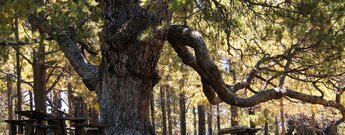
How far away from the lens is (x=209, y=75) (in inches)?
A: 304

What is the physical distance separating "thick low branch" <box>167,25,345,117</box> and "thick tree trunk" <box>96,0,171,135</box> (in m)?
0.59

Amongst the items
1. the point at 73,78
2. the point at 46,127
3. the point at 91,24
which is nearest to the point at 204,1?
the point at 91,24

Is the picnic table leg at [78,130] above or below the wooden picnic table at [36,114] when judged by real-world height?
below

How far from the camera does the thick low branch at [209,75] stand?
761cm

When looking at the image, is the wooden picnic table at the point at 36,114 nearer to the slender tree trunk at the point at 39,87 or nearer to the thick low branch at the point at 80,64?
the thick low branch at the point at 80,64

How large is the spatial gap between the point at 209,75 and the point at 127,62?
1.52 metres

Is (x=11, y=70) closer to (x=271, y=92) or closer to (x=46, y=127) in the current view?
(x=46, y=127)

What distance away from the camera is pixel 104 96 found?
750 cm

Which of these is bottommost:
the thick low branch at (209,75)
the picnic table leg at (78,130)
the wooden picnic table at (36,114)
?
the picnic table leg at (78,130)

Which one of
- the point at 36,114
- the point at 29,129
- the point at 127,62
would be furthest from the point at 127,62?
the point at 29,129

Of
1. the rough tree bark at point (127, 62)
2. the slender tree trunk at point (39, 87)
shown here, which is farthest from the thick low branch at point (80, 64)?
the slender tree trunk at point (39, 87)

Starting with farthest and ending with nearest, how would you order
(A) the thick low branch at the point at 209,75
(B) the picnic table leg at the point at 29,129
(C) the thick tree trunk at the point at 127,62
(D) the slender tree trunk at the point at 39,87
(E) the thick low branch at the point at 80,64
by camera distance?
(D) the slender tree trunk at the point at 39,87 < (E) the thick low branch at the point at 80,64 < (A) the thick low branch at the point at 209,75 < (B) the picnic table leg at the point at 29,129 < (C) the thick tree trunk at the point at 127,62

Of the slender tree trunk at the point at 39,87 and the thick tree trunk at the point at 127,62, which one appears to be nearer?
the thick tree trunk at the point at 127,62

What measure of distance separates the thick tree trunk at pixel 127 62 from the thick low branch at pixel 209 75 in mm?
589
